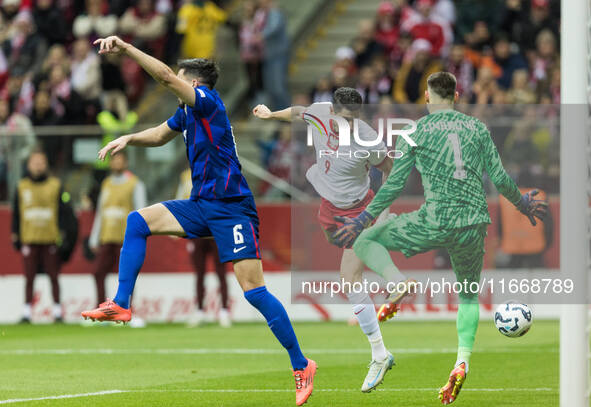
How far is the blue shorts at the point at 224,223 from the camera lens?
906 cm

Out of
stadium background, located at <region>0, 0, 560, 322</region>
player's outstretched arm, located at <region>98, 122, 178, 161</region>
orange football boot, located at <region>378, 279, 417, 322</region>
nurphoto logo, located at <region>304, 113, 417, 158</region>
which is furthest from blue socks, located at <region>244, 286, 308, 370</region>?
stadium background, located at <region>0, 0, 560, 322</region>

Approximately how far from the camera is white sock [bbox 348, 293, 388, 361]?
998 centimetres

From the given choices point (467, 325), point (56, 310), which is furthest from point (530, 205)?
point (56, 310)

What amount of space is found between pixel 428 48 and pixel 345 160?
32.3ft

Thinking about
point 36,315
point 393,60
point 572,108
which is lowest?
point 36,315

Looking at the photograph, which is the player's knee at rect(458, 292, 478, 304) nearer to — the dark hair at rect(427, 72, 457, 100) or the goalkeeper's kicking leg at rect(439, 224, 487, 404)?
the goalkeeper's kicking leg at rect(439, 224, 487, 404)

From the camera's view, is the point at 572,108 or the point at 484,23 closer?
the point at 572,108

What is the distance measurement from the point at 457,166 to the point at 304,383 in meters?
1.98

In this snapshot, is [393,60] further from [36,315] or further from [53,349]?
[53,349]

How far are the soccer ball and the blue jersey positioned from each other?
228 centimetres

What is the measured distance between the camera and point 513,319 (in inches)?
386

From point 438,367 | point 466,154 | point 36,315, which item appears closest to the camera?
point 466,154

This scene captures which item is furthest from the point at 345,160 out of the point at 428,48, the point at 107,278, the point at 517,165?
the point at 428,48

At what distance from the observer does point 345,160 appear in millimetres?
10477
